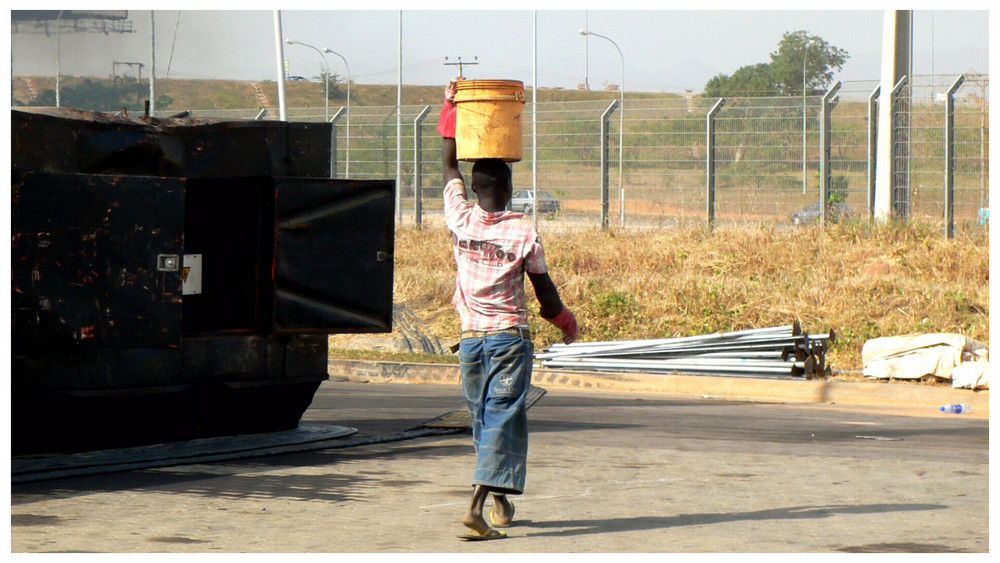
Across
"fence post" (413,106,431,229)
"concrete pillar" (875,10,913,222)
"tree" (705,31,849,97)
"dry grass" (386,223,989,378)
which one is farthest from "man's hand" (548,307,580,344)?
"tree" (705,31,849,97)

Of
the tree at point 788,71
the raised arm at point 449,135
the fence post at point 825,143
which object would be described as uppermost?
the tree at point 788,71

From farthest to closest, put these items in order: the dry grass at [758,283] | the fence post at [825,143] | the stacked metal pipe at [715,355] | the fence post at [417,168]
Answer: the fence post at [417,168] < the fence post at [825,143] < the dry grass at [758,283] < the stacked metal pipe at [715,355]

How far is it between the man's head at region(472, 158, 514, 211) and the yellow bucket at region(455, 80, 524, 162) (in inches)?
2.7

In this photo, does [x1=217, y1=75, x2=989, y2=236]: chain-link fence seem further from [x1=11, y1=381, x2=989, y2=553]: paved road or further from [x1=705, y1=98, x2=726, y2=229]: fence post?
[x1=11, y1=381, x2=989, y2=553]: paved road

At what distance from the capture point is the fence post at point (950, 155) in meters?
19.7

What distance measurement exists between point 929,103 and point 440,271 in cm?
754

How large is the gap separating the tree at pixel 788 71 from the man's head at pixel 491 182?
11897 centimetres

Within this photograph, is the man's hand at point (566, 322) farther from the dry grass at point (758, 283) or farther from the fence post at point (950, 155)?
the fence post at point (950, 155)

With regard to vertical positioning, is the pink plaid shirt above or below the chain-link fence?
below

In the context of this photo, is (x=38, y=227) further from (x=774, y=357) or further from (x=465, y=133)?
(x=774, y=357)

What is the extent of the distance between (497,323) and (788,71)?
129572 millimetres

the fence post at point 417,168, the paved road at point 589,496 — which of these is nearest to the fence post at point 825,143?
the fence post at point 417,168

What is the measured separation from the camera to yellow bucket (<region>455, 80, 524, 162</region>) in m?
6.11

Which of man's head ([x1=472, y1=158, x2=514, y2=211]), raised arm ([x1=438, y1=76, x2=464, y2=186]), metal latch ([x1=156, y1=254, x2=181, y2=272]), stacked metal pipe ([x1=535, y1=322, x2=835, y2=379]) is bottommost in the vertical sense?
stacked metal pipe ([x1=535, y1=322, x2=835, y2=379])
